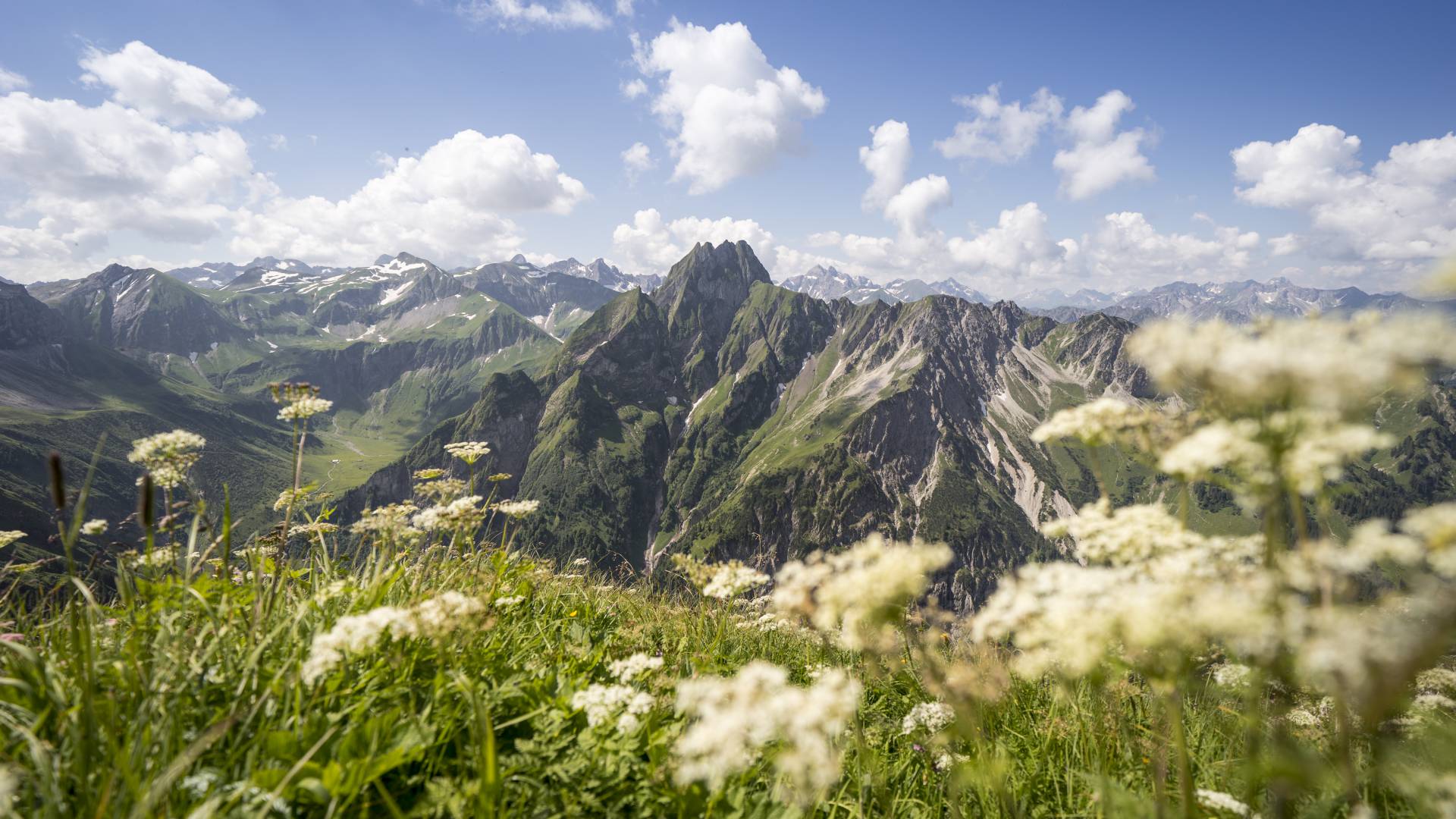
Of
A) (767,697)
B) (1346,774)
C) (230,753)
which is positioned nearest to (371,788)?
(230,753)

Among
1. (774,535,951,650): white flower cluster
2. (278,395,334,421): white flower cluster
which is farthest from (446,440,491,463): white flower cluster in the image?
(774,535,951,650): white flower cluster

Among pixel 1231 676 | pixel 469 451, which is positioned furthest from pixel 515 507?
pixel 1231 676

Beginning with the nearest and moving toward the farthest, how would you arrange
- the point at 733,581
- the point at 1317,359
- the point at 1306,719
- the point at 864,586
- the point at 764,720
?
the point at 1317,359 → the point at 764,720 → the point at 864,586 → the point at 733,581 → the point at 1306,719

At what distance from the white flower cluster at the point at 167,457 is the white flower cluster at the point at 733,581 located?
5.89 metres

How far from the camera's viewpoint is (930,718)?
7590 mm

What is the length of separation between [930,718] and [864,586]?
379 cm

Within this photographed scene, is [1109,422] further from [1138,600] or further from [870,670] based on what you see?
→ [870,670]

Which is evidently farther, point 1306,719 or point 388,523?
point 388,523

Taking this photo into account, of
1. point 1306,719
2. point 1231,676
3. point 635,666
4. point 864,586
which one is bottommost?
point 1306,719

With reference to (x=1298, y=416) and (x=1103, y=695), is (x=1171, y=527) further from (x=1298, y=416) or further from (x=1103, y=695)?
(x=1103, y=695)

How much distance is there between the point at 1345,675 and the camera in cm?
321

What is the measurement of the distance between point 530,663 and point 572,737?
1.81 m

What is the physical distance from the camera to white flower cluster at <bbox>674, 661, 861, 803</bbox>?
423 cm

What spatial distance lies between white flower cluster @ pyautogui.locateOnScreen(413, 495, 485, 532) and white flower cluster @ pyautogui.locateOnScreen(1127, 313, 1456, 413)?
7913 mm
